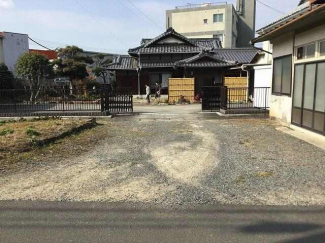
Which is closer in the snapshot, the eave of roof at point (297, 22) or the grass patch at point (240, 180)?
the grass patch at point (240, 180)

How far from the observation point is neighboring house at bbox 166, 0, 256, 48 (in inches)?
2218

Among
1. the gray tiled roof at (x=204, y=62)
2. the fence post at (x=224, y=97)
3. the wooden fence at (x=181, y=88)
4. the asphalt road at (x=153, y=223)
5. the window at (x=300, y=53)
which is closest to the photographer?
the asphalt road at (x=153, y=223)

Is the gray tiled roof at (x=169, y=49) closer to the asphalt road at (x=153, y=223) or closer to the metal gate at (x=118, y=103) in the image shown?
the metal gate at (x=118, y=103)

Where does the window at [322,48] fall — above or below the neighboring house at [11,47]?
below

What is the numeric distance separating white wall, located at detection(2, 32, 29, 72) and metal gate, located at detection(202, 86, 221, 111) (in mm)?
21342

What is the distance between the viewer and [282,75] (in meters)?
11.6

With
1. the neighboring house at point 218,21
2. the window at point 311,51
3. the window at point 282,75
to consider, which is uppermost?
the neighboring house at point 218,21

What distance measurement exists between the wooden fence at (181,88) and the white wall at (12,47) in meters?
16.3

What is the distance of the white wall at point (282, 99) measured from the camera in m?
10.9

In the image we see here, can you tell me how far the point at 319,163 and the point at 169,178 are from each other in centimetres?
315

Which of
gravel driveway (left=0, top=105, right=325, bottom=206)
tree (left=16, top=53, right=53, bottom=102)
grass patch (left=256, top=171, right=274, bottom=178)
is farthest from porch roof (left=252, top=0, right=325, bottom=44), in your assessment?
tree (left=16, top=53, right=53, bottom=102)

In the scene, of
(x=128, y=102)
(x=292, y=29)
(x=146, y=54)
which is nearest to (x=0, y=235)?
(x=292, y=29)

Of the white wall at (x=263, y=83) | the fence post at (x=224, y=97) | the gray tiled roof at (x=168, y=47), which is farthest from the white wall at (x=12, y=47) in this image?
the white wall at (x=263, y=83)

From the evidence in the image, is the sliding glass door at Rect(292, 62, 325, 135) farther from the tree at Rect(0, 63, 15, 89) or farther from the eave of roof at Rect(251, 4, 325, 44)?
the tree at Rect(0, 63, 15, 89)
